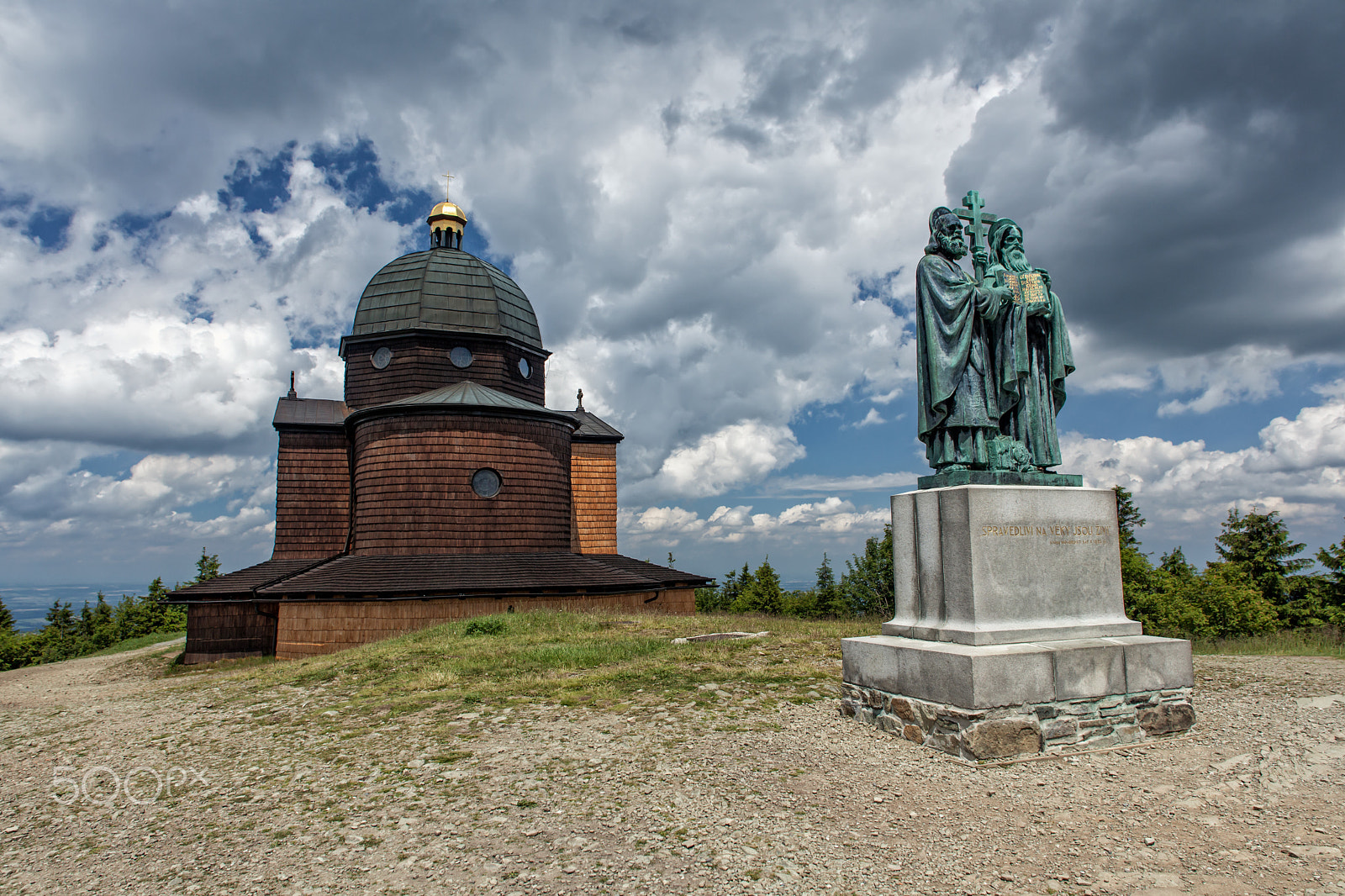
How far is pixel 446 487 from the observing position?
66.0ft

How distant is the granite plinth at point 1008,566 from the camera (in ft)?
19.0

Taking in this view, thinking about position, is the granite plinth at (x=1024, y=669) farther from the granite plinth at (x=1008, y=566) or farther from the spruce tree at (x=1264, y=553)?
the spruce tree at (x=1264, y=553)

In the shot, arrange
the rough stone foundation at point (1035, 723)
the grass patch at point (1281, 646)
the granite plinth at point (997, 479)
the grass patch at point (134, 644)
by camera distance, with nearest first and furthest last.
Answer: the rough stone foundation at point (1035, 723) < the granite plinth at point (997, 479) < the grass patch at point (1281, 646) < the grass patch at point (134, 644)

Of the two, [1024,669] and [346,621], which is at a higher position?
[1024,669]

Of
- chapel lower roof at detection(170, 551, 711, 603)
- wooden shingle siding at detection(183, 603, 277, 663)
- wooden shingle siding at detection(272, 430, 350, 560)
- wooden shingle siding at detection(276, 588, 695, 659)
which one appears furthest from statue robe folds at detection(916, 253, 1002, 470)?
wooden shingle siding at detection(272, 430, 350, 560)

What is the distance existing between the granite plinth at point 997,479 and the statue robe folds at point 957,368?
0.20 m

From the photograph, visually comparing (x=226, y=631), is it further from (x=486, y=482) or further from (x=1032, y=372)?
(x=1032, y=372)

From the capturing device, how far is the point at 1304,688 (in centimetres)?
785

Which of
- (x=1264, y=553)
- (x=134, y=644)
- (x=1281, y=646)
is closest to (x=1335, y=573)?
(x=1264, y=553)

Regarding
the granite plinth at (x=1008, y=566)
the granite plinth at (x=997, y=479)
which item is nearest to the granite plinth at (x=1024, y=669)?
the granite plinth at (x=1008, y=566)

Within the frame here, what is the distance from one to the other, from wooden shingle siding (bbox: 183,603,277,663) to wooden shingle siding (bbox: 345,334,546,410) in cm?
806

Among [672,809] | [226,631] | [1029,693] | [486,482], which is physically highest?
[486,482]

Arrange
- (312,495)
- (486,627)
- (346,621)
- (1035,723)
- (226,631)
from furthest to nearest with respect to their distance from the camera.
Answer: (312,495)
(226,631)
(346,621)
(486,627)
(1035,723)
